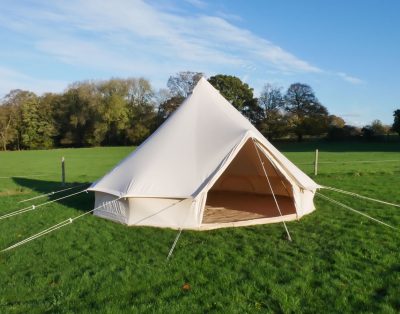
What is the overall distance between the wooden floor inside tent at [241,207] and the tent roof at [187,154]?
1117 millimetres

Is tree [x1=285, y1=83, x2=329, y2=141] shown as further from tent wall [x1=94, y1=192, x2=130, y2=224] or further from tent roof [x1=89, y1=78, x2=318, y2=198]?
tent wall [x1=94, y1=192, x2=130, y2=224]

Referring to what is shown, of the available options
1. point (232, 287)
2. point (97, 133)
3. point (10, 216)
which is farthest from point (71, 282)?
point (97, 133)

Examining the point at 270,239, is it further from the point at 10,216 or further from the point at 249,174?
the point at 10,216

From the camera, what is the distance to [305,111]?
225 ft

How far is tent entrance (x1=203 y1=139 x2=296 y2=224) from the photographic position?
9.86 m

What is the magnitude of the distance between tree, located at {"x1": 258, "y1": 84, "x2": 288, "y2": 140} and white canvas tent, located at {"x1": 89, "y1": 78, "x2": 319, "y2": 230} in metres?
55.2

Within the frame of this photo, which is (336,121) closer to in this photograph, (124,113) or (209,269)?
(124,113)

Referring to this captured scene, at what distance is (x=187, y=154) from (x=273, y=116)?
59098 mm

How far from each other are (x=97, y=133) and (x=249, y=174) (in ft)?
187

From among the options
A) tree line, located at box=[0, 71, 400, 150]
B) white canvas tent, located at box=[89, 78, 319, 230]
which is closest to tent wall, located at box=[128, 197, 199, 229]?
white canvas tent, located at box=[89, 78, 319, 230]

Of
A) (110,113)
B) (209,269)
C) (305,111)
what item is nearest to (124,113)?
(110,113)

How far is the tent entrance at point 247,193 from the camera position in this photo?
32.3 ft

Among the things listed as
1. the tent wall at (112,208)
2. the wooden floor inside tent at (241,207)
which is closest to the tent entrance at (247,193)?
the wooden floor inside tent at (241,207)

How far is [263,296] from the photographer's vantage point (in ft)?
16.9
